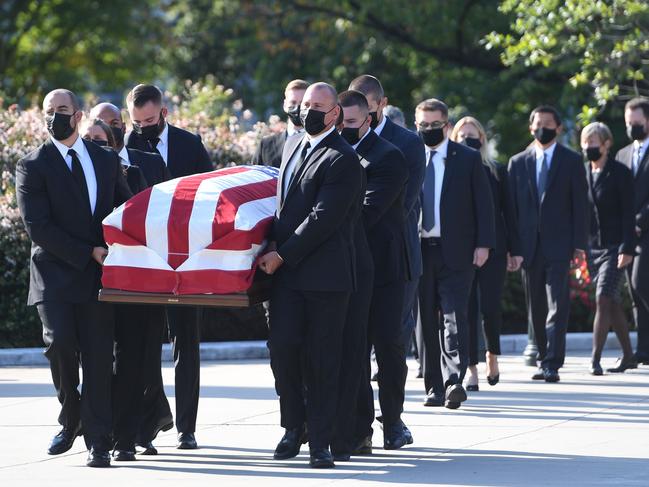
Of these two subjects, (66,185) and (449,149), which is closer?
(66,185)

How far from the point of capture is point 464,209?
34.8 feet

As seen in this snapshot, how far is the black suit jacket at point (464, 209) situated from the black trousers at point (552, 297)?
171 centimetres

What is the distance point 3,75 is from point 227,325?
18757 millimetres

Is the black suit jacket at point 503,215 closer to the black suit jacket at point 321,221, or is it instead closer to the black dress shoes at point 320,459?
the black suit jacket at point 321,221

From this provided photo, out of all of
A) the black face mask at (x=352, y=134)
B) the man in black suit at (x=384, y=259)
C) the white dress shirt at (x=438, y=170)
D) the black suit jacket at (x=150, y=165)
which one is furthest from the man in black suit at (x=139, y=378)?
the white dress shirt at (x=438, y=170)

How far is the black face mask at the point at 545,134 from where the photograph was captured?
40.3 ft

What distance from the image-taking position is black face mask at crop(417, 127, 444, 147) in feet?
34.8

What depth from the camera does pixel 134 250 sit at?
7.91 m

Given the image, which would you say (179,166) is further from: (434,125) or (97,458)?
(434,125)

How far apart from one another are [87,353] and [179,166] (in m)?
1.55

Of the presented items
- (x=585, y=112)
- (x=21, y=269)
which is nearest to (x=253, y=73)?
(x=585, y=112)

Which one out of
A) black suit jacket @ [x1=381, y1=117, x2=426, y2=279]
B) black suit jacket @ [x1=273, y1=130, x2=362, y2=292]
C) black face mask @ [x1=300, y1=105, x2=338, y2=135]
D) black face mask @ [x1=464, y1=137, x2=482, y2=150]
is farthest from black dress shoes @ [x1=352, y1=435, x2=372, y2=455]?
black face mask @ [x1=464, y1=137, x2=482, y2=150]

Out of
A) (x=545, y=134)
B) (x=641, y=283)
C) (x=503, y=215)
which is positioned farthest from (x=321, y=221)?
(x=641, y=283)

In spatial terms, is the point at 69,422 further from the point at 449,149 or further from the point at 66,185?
the point at 449,149
